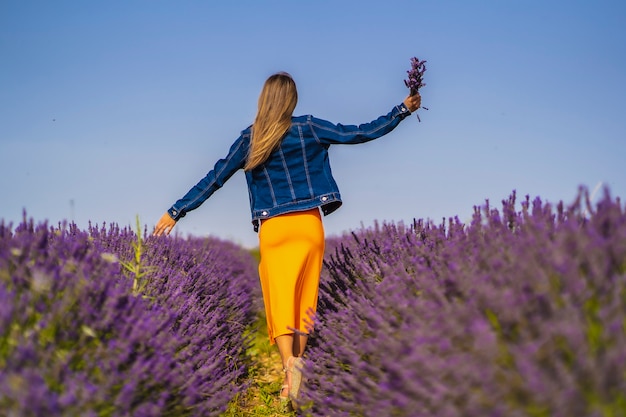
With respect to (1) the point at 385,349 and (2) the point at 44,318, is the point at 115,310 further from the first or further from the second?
(1) the point at 385,349

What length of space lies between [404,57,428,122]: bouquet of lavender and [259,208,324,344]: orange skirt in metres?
1.02

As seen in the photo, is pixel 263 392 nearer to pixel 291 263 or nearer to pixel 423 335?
pixel 291 263

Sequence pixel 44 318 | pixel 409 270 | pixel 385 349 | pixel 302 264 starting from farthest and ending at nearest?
pixel 302 264 < pixel 409 270 < pixel 385 349 < pixel 44 318

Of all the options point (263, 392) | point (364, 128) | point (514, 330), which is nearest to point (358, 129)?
point (364, 128)

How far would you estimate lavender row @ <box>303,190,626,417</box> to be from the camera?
1.64 metres

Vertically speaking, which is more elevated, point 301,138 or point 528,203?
point 301,138

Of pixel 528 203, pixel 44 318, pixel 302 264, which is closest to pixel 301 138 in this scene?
pixel 302 264

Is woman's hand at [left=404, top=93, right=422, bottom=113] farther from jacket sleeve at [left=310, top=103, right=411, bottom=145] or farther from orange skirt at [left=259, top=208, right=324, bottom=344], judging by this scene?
orange skirt at [left=259, top=208, right=324, bottom=344]

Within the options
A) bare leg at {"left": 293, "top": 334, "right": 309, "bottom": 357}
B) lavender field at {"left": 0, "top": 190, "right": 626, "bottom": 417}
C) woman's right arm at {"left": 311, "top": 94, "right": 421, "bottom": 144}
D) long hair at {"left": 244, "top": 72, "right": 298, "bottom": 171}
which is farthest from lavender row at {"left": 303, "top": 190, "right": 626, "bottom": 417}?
long hair at {"left": 244, "top": 72, "right": 298, "bottom": 171}

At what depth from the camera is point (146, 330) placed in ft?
8.12

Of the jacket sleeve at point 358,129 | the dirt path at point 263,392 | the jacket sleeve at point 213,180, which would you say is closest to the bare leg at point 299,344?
the dirt path at point 263,392

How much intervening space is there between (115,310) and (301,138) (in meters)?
1.97

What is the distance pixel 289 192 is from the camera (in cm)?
406

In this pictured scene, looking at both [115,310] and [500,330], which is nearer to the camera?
[500,330]
